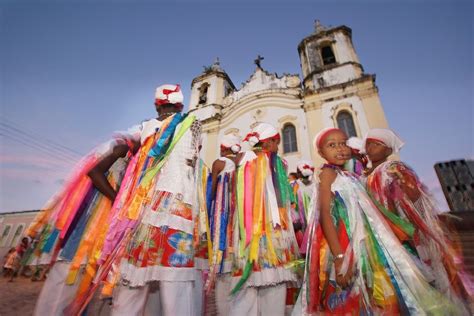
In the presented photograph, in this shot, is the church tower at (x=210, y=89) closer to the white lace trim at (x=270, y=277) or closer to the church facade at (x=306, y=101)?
the church facade at (x=306, y=101)

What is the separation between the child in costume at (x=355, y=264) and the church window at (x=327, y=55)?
572 inches

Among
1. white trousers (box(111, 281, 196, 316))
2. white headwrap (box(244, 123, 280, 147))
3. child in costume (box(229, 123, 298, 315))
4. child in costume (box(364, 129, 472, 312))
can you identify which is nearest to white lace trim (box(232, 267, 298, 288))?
child in costume (box(229, 123, 298, 315))

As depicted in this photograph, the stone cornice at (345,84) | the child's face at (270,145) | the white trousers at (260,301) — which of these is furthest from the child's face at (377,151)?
the stone cornice at (345,84)

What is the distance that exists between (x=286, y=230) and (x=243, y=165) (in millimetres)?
886

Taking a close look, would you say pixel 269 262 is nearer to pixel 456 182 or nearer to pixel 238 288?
pixel 238 288

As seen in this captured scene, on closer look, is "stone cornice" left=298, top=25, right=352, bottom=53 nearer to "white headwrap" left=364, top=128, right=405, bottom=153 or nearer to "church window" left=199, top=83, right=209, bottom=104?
"church window" left=199, top=83, right=209, bottom=104

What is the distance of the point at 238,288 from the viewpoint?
2057 millimetres

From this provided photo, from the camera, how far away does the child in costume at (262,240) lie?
2.00 metres

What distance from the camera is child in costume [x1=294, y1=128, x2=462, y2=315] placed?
133cm

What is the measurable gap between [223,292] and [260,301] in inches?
28.3

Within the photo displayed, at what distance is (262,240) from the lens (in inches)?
83.7

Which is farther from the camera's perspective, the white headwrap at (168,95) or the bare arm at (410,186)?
the white headwrap at (168,95)

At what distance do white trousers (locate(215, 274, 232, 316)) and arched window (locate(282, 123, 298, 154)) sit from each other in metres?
10.4

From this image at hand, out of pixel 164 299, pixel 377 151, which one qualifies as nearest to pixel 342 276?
pixel 164 299
